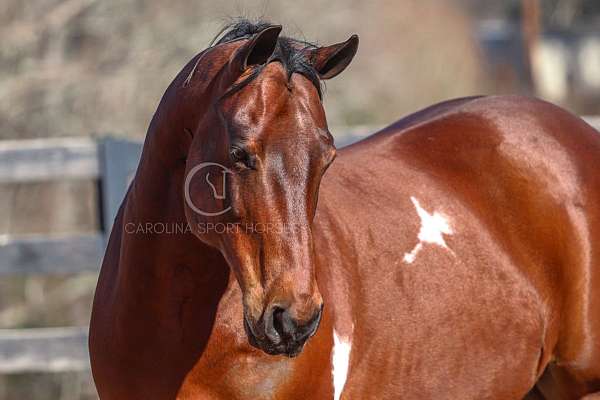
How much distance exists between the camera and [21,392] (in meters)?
6.68

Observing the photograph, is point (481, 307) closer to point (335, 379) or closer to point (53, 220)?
point (335, 379)

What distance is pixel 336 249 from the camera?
8.55 ft

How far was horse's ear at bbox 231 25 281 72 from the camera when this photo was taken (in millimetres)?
2070

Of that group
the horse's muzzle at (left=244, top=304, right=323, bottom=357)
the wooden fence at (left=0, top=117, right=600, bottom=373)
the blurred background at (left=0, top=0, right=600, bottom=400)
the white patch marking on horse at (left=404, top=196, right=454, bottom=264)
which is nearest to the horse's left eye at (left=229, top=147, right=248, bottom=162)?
the horse's muzzle at (left=244, top=304, right=323, bottom=357)

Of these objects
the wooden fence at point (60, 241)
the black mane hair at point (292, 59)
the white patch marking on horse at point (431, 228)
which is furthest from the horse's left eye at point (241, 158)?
the wooden fence at point (60, 241)

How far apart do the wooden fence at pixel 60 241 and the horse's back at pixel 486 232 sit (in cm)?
168

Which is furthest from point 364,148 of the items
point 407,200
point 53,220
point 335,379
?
point 53,220

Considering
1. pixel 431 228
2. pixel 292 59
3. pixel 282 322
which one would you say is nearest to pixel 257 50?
pixel 292 59

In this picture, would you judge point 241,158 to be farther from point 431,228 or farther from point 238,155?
point 431,228

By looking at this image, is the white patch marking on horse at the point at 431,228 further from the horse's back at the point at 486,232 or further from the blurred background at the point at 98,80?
the blurred background at the point at 98,80

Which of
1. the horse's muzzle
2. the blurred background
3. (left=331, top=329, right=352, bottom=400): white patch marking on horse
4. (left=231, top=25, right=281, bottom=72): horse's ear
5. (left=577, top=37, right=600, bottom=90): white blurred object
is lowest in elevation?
(left=577, top=37, right=600, bottom=90): white blurred object

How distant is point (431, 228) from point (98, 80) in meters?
6.10

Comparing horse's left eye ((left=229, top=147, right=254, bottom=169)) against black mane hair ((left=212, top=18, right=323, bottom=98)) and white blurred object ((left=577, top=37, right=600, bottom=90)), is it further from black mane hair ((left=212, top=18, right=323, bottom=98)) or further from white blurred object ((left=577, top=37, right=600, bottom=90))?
white blurred object ((left=577, top=37, right=600, bottom=90))

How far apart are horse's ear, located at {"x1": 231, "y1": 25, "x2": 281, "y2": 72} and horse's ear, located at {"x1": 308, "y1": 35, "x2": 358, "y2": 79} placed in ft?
0.60
